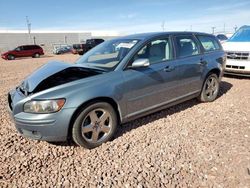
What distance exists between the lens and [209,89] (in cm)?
524

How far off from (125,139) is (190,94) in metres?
1.85

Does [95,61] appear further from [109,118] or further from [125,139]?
[125,139]

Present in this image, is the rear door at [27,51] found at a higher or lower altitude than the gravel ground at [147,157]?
higher

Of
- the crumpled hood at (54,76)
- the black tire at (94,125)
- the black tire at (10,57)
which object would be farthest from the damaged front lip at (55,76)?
the black tire at (10,57)

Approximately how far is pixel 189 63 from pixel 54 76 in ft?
8.40

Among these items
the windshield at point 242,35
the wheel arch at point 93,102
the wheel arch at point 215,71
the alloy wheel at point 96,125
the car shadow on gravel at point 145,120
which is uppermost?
the windshield at point 242,35

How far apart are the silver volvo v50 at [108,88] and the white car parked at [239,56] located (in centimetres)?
274

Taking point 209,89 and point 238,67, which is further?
point 238,67

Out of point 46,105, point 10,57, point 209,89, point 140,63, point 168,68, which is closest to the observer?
point 46,105

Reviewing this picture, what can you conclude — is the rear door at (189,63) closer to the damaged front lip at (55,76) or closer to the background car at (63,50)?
the damaged front lip at (55,76)

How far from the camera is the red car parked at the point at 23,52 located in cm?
2579

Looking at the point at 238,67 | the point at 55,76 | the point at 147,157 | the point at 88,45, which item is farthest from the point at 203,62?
the point at 88,45

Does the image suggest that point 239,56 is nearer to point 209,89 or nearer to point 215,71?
point 215,71

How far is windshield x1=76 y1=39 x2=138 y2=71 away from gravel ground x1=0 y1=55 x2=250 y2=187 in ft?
3.88
